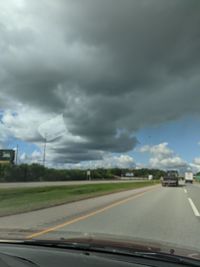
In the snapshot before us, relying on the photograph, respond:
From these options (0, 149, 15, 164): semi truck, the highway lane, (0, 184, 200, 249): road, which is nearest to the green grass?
(0, 184, 200, 249): road

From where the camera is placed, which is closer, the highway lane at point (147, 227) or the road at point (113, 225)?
the highway lane at point (147, 227)

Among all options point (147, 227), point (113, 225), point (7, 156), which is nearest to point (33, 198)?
point (113, 225)

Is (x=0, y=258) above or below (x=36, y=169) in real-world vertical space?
below

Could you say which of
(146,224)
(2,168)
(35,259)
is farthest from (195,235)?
(2,168)

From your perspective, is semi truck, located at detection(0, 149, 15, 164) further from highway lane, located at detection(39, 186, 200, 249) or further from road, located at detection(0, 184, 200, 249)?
highway lane, located at detection(39, 186, 200, 249)

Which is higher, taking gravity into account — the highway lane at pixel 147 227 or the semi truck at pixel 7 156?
the semi truck at pixel 7 156

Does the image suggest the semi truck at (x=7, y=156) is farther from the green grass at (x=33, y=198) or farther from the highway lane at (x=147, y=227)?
the highway lane at (x=147, y=227)

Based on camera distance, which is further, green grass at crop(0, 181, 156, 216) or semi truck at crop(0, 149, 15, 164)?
semi truck at crop(0, 149, 15, 164)

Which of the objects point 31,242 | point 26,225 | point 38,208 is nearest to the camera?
point 31,242

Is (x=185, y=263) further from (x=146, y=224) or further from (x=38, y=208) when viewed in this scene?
(x=38, y=208)

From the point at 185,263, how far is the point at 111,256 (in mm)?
743

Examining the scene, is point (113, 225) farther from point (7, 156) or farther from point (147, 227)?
point (7, 156)

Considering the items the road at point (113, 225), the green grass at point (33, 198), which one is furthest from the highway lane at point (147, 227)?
the green grass at point (33, 198)

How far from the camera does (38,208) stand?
20.1m
